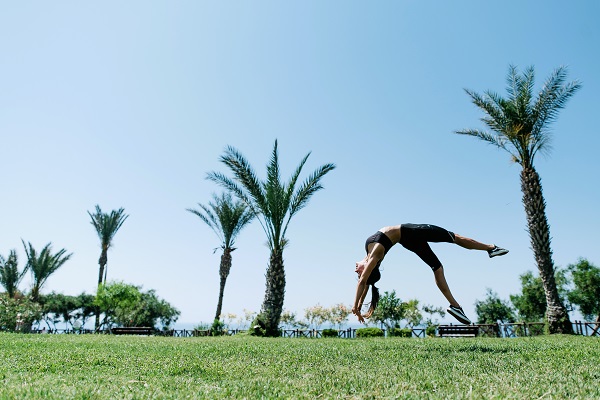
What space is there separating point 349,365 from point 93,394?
282 cm

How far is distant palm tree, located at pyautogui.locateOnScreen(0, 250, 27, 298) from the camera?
139ft

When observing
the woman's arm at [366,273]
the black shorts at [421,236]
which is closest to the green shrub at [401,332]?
the woman's arm at [366,273]

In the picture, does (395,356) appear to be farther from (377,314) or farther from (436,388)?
(377,314)

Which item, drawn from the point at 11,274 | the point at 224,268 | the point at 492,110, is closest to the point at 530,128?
the point at 492,110

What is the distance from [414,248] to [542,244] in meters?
15.6

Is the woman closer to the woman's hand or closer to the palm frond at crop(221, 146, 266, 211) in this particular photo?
the woman's hand

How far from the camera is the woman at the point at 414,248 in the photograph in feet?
22.9

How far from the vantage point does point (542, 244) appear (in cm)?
1994

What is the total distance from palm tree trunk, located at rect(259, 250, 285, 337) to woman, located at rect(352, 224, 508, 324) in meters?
14.3

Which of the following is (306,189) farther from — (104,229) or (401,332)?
(104,229)

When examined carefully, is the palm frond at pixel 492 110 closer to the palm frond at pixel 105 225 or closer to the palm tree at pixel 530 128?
the palm tree at pixel 530 128

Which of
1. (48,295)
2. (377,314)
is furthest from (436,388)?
(48,295)

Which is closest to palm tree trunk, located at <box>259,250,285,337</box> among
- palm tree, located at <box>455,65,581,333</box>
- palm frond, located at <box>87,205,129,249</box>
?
palm tree, located at <box>455,65,581,333</box>

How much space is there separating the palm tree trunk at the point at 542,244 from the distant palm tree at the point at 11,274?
43097mm
